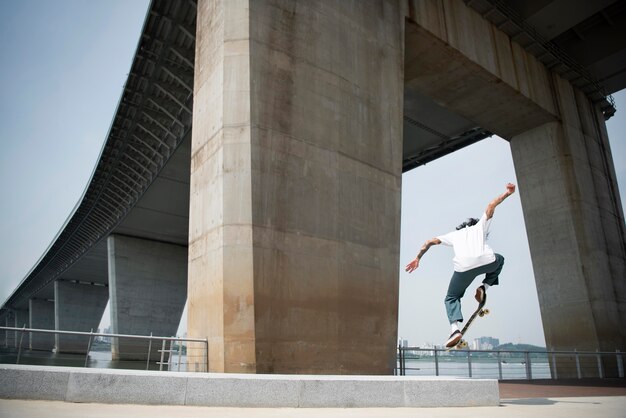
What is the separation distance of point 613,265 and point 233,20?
1886 centimetres

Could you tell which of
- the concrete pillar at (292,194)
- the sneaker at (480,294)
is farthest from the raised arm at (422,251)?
→ the concrete pillar at (292,194)

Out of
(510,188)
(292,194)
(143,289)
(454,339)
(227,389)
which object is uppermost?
(143,289)

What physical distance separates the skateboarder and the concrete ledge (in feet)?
2.72

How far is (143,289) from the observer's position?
43.8 m

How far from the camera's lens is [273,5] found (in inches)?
465

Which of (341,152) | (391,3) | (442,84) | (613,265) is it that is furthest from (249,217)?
(613,265)

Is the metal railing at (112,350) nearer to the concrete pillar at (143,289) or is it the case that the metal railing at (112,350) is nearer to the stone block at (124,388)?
the concrete pillar at (143,289)

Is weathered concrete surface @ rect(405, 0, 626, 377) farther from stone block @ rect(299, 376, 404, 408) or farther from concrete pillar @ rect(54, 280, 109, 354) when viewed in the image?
concrete pillar @ rect(54, 280, 109, 354)

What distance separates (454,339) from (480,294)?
29.3 inches

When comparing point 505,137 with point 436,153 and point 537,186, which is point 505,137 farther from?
point 436,153

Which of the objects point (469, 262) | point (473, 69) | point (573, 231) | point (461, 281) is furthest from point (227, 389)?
point (573, 231)

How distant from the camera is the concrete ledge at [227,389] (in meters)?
5.65

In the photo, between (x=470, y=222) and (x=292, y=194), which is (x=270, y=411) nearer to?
(x=470, y=222)

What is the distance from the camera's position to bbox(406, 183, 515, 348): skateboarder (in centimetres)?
681
